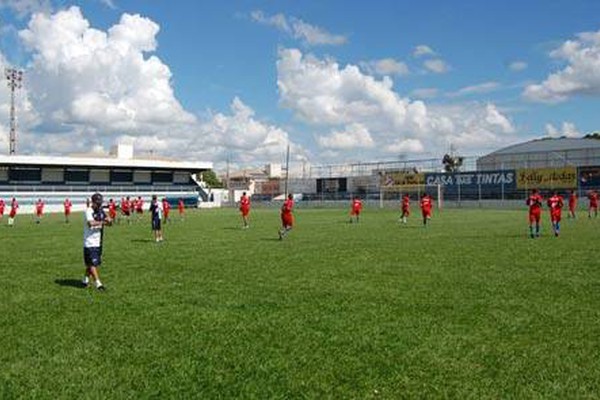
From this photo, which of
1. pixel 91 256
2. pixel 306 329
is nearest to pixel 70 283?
pixel 91 256

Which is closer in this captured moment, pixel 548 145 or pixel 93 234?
pixel 93 234

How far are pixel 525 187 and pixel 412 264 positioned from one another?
5233 centimetres

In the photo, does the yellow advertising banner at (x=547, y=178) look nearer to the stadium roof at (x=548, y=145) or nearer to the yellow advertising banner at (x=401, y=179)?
the yellow advertising banner at (x=401, y=179)

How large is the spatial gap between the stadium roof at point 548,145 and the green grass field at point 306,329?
7226 centimetres

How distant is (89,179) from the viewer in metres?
83.7

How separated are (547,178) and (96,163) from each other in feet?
180

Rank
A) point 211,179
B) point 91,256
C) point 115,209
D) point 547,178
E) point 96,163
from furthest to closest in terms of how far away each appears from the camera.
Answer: point 211,179
point 96,163
point 547,178
point 115,209
point 91,256

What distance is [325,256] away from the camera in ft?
56.6

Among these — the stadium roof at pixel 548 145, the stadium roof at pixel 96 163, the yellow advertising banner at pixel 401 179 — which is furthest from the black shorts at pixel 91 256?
the stadium roof at pixel 548 145

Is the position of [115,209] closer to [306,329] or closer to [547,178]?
[306,329]

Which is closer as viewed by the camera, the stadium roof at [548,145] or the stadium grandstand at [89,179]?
the stadium grandstand at [89,179]

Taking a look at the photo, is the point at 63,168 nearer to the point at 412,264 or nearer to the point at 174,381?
the point at 412,264

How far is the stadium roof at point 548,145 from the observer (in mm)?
81500

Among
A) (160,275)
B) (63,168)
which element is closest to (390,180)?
(63,168)
